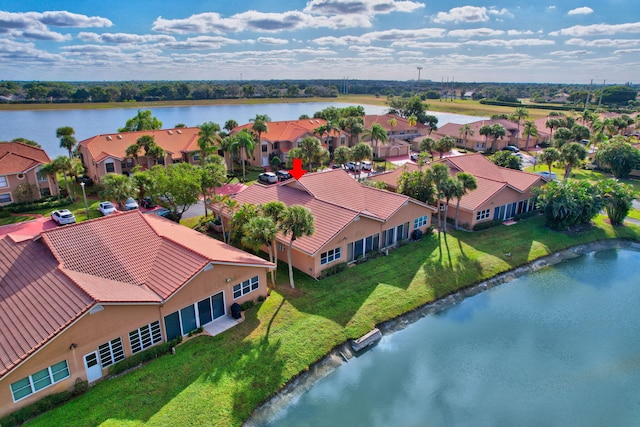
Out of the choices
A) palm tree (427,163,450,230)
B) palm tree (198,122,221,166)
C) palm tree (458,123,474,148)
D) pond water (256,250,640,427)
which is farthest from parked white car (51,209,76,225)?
palm tree (458,123,474,148)

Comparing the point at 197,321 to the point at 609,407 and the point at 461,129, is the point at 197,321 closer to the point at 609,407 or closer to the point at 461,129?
the point at 609,407

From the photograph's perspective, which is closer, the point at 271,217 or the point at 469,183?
the point at 271,217

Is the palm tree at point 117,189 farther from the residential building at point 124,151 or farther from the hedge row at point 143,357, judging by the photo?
the hedge row at point 143,357

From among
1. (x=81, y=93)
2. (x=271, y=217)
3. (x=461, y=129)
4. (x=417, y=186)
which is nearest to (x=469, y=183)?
(x=417, y=186)

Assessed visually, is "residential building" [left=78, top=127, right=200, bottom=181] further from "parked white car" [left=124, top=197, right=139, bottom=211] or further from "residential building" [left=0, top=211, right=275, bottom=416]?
"residential building" [left=0, top=211, right=275, bottom=416]

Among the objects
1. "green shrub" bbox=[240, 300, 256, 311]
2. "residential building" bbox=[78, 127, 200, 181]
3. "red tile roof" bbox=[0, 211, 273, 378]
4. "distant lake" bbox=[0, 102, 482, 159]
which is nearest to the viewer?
"red tile roof" bbox=[0, 211, 273, 378]

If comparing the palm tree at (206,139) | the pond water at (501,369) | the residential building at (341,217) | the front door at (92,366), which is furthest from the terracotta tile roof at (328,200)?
the palm tree at (206,139)

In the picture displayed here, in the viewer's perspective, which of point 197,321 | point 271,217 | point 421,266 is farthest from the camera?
point 421,266
